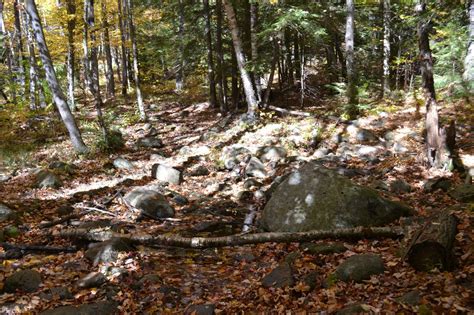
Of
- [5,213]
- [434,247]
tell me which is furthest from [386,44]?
[5,213]

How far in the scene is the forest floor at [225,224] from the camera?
15.8ft

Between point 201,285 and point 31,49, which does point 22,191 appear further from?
point 31,49

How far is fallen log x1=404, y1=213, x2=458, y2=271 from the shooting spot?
478cm

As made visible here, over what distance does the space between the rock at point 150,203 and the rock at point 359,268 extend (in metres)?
4.92

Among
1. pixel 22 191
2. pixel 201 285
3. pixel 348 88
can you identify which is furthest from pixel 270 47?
pixel 201 285

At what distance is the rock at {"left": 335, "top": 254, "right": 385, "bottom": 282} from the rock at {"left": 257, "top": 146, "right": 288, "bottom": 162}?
783 centimetres

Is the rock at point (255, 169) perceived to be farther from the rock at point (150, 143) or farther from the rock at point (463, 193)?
the rock at point (150, 143)

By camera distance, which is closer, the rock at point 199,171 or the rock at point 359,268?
the rock at point 359,268

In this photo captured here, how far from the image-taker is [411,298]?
4.27 m

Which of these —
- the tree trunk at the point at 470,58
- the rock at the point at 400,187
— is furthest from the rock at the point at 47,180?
the tree trunk at the point at 470,58

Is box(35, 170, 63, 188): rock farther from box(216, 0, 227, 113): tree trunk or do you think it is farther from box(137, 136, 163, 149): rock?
box(216, 0, 227, 113): tree trunk

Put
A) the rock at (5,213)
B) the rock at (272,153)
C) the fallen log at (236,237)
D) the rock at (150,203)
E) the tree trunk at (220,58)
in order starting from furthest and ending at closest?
the tree trunk at (220,58), the rock at (272,153), the rock at (150,203), the rock at (5,213), the fallen log at (236,237)

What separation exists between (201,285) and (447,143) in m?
8.03

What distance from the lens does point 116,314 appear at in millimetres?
4738
